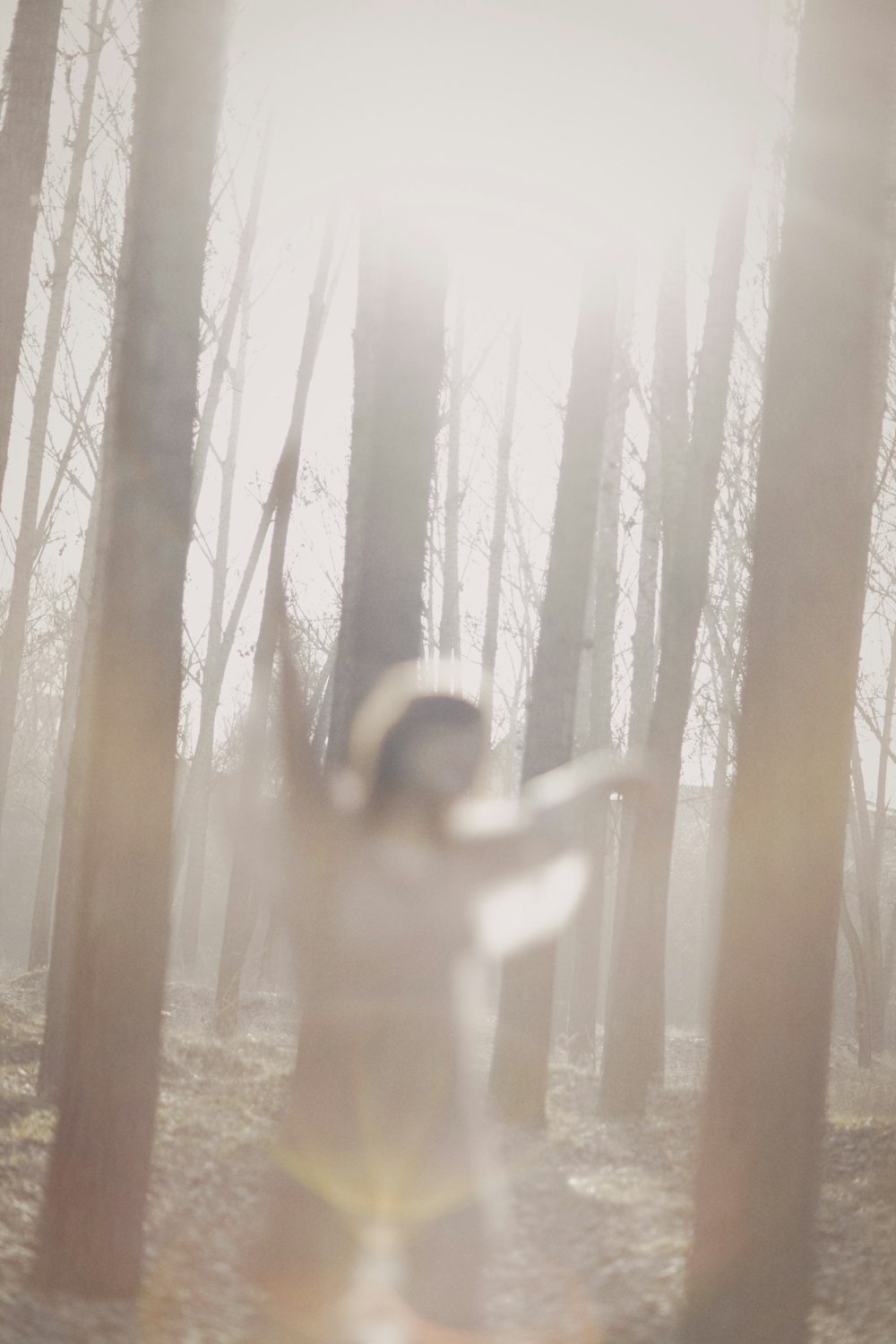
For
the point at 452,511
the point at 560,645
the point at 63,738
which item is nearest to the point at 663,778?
the point at 560,645

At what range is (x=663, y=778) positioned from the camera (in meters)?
10.1

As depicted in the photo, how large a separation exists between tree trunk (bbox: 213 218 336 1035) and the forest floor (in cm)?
247

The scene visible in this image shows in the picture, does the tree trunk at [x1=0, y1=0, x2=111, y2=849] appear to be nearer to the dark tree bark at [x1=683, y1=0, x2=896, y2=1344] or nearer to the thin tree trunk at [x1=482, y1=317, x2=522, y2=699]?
the thin tree trunk at [x1=482, y1=317, x2=522, y2=699]

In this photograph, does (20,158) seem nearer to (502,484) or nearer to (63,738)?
(63,738)

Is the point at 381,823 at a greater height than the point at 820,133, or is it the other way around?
the point at 820,133

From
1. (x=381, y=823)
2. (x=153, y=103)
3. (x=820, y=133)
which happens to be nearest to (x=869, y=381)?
(x=820, y=133)

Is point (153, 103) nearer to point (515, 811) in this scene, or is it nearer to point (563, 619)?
point (515, 811)

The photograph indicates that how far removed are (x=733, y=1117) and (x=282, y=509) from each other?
5.85m

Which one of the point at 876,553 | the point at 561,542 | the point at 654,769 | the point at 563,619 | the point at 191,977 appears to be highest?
the point at 876,553

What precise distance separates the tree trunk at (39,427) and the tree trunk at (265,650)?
128 inches

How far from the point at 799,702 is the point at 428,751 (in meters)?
1.43

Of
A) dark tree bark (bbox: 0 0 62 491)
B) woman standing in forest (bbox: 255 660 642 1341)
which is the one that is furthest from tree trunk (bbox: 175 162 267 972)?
woman standing in forest (bbox: 255 660 642 1341)

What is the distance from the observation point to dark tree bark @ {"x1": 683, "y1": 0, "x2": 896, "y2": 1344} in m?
4.30

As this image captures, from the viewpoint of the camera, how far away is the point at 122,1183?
4.50 m
